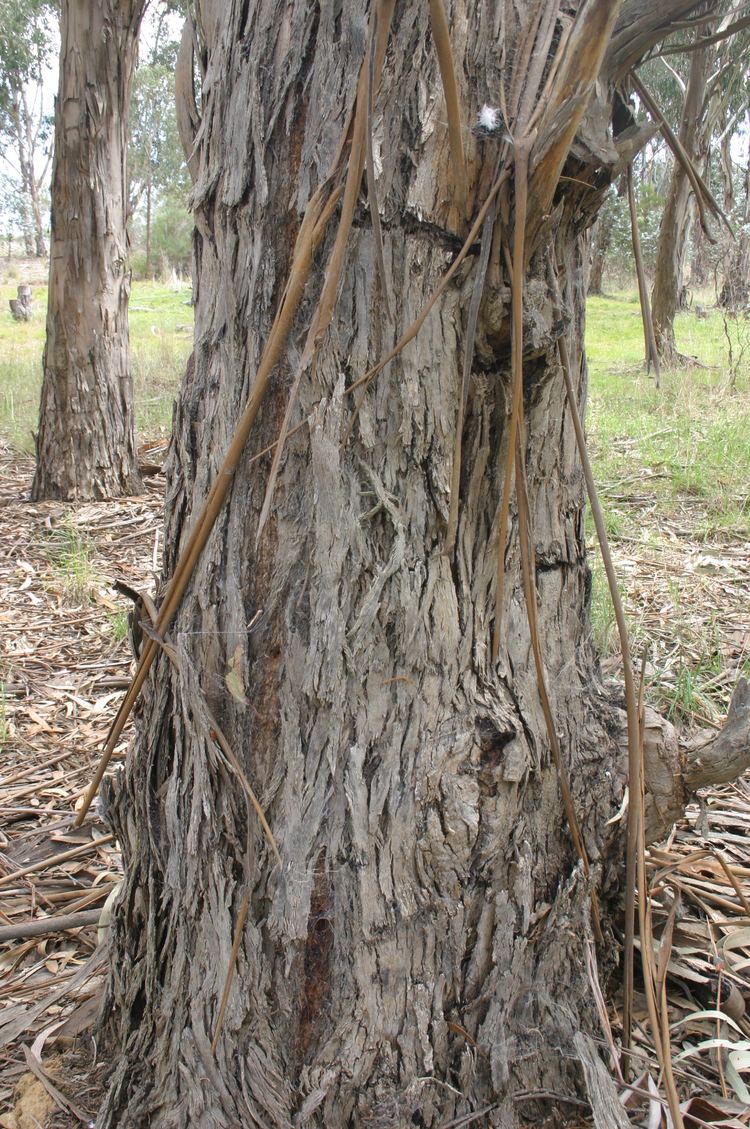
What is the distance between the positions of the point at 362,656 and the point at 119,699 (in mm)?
1753

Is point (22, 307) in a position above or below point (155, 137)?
below

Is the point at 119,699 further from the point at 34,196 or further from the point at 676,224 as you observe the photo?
the point at 34,196

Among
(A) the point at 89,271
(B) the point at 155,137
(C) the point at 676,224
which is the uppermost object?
(B) the point at 155,137

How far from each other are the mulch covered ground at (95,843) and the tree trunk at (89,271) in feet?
2.89

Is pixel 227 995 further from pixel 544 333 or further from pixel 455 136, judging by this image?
pixel 455 136

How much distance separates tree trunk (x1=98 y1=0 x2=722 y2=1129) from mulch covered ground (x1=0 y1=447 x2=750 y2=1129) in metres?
0.19

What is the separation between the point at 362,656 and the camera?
0.99m

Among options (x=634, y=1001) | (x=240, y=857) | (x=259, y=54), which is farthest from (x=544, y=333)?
(x=634, y=1001)

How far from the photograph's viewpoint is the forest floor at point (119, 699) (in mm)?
1242

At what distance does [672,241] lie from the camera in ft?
33.0

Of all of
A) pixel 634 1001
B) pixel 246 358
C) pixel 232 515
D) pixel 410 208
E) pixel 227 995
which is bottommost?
pixel 634 1001

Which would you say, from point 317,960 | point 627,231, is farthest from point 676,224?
point 627,231

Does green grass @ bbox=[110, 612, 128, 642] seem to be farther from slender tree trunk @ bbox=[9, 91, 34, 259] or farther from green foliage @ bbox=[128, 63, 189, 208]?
slender tree trunk @ bbox=[9, 91, 34, 259]

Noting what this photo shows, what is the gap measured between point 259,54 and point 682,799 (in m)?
1.17
